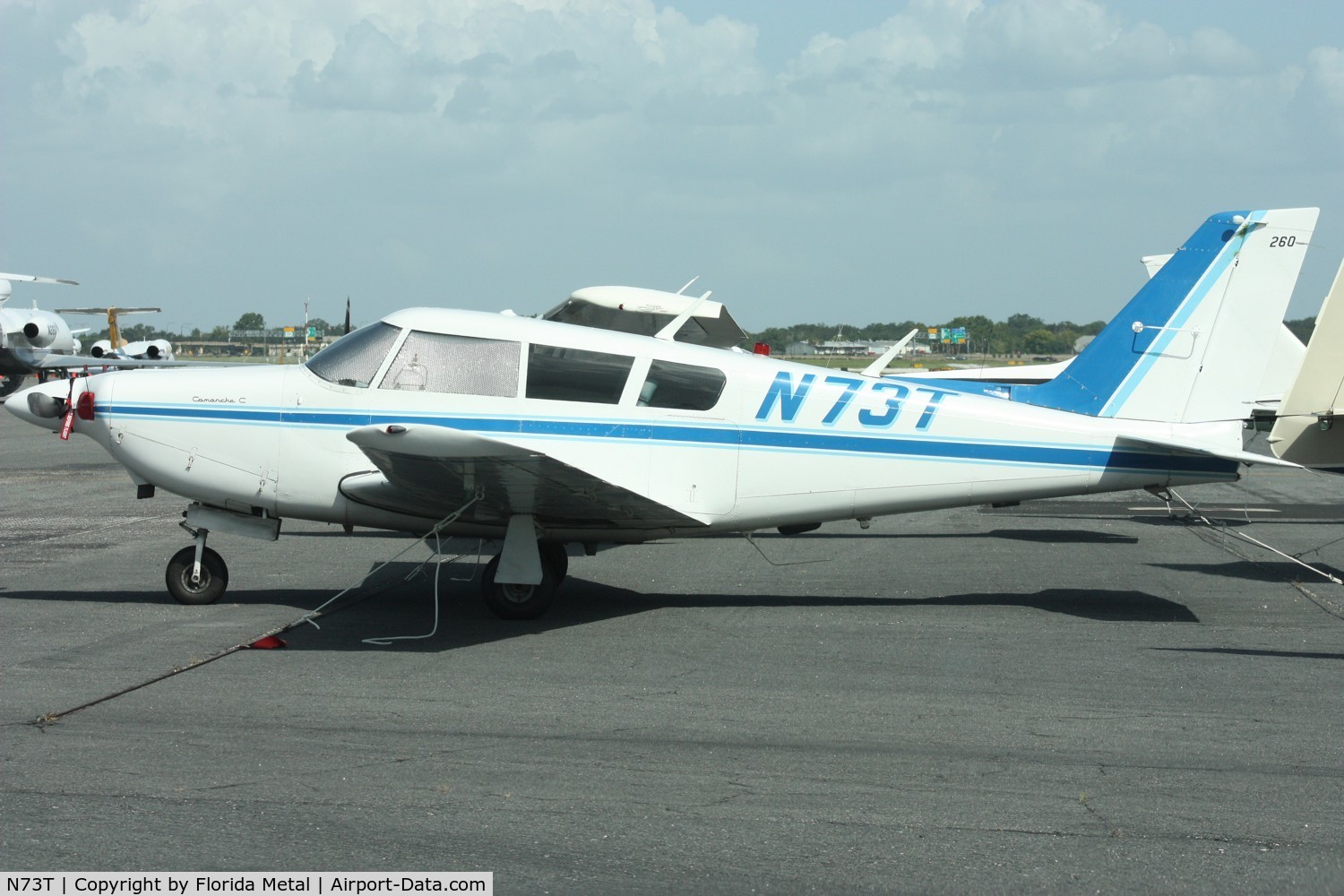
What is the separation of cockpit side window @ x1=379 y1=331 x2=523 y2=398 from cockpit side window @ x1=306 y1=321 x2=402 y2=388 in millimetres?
131

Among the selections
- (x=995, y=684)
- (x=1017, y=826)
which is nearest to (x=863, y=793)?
(x=1017, y=826)

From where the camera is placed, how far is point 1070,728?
5.87 metres

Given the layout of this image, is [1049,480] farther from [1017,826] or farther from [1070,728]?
[1017,826]

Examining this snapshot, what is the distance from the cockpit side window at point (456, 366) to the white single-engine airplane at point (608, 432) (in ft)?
0.04

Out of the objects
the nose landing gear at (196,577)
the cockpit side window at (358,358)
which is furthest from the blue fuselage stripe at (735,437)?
the nose landing gear at (196,577)

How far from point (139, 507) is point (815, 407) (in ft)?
34.0

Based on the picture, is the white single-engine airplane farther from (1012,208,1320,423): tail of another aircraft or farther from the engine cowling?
the engine cowling

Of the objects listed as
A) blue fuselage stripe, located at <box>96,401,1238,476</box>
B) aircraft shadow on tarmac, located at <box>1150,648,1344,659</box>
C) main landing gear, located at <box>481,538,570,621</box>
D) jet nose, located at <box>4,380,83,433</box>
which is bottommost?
main landing gear, located at <box>481,538,570,621</box>

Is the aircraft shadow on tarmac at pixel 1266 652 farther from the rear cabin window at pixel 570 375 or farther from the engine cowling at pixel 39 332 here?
the engine cowling at pixel 39 332

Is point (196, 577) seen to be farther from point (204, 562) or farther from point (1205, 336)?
point (1205, 336)

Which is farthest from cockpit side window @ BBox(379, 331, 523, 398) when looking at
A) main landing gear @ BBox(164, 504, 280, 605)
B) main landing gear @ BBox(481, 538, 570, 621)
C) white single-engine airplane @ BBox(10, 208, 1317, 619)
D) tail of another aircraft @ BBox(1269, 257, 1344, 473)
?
tail of another aircraft @ BBox(1269, 257, 1344, 473)

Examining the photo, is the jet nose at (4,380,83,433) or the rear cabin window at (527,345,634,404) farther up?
the rear cabin window at (527,345,634,404)

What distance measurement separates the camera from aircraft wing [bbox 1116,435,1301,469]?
28.1 ft

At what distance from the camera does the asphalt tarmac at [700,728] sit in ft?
13.9
